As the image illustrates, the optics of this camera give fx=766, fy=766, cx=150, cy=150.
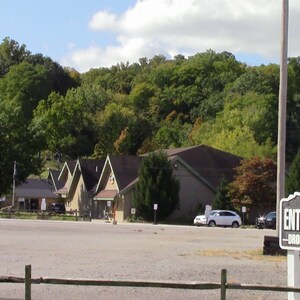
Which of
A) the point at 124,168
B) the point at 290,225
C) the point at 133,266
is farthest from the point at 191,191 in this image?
the point at 290,225

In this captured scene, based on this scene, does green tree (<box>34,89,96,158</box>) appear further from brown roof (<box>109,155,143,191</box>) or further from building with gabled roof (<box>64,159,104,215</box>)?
brown roof (<box>109,155,143,191</box>)

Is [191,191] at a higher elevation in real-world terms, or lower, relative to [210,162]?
lower

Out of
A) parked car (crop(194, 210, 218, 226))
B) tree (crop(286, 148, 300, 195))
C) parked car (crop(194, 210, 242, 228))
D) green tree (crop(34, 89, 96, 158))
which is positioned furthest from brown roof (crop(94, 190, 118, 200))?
green tree (crop(34, 89, 96, 158))

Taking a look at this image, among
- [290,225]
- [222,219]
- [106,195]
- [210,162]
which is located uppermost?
[210,162]

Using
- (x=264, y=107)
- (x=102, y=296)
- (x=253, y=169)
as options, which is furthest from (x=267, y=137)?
(x=102, y=296)

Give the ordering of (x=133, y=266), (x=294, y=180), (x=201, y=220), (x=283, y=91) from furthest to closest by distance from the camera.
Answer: (x=294, y=180)
(x=201, y=220)
(x=283, y=91)
(x=133, y=266)

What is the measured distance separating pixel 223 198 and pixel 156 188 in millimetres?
6495

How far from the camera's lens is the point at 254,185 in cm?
7169

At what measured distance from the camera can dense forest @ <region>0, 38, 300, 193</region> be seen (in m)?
91.9

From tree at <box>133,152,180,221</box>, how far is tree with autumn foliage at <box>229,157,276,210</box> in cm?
588

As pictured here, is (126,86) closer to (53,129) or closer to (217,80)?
(217,80)

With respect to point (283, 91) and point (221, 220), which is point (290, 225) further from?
point (221, 220)

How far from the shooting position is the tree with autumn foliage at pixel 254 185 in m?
Result: 71.1

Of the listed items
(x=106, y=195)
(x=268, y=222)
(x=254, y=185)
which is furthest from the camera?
(x=106, y=195)
